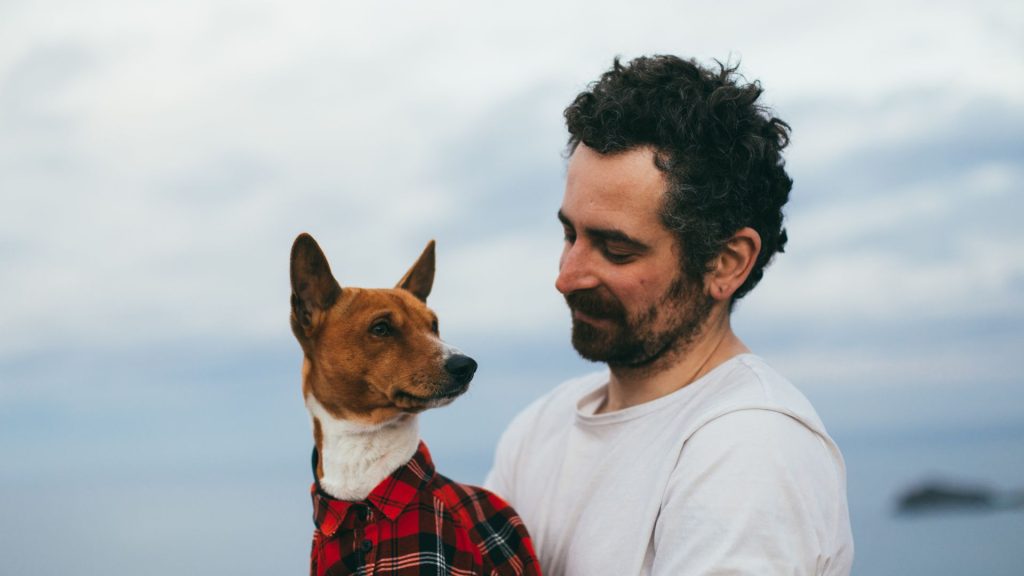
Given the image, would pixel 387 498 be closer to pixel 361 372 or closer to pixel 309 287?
pixel 361 372

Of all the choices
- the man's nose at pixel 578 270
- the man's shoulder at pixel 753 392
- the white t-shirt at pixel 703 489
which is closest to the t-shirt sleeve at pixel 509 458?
the white t-shirt at pixel 703 489

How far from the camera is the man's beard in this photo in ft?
11.4

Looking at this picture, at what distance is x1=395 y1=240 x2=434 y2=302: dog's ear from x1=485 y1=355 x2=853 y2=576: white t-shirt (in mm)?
889

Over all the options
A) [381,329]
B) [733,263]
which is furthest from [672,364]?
[381,329]

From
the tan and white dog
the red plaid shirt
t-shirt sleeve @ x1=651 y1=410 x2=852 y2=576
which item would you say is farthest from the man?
the tan and white dog

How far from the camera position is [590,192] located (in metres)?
3.38

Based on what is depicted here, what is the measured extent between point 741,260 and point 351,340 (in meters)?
1.62

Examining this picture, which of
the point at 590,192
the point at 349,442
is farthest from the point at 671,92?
the point at 349,442

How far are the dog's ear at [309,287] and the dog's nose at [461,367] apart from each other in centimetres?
56

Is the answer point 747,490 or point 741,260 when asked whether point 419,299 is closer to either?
point 741,260

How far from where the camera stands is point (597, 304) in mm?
3496

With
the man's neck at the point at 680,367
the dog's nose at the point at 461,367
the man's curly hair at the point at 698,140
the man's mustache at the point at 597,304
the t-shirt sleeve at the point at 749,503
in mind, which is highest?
the man's curly hair at the point at 698,140

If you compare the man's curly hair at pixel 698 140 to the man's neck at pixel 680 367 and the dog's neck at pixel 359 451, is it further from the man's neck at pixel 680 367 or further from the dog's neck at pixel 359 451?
the dog's neck at pixel 359 451

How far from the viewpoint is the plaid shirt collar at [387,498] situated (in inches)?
121
